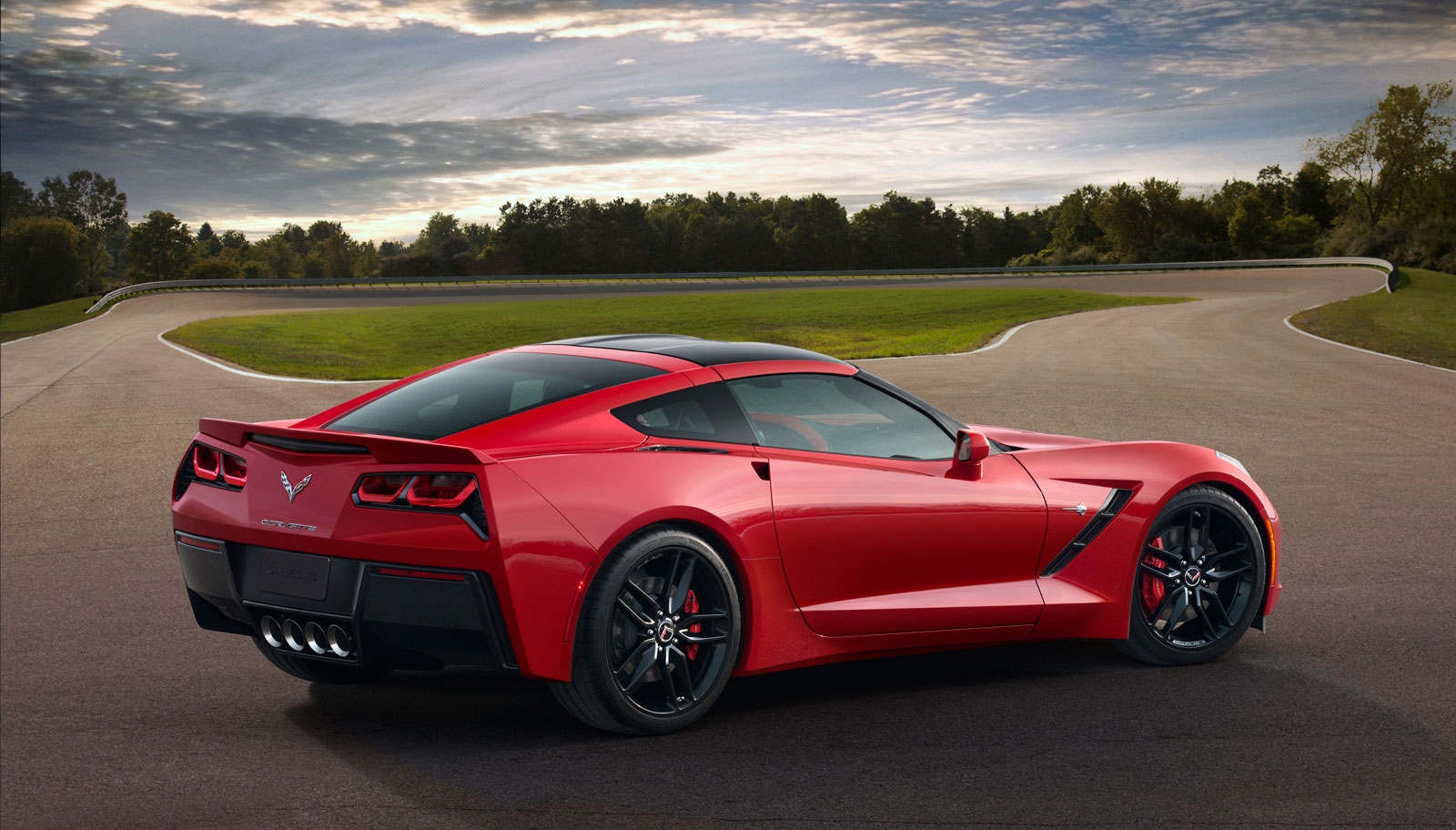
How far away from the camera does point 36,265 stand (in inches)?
3543

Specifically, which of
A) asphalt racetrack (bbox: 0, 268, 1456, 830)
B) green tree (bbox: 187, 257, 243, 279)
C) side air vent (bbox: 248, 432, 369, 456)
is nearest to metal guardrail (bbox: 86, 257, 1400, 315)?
green tree (bbox: 187, 257, 243, 279)

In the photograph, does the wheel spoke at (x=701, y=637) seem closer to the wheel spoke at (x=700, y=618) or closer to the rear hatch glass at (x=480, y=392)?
the wheel spoke at (x=700, y=618)

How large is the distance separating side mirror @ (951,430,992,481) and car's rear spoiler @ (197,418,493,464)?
1.94 m

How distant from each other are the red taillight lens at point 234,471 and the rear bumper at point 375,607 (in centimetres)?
23

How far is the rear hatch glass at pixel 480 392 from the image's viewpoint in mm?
4309

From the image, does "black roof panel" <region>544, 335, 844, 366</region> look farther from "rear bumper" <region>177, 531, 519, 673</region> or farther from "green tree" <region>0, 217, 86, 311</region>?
"green tree" <region>0, 217, 86, 311</region>

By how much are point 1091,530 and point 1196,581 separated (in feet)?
2.00

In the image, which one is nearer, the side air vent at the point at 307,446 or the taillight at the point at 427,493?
the taillight at the point at 427,493

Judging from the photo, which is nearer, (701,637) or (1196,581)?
(701,637)

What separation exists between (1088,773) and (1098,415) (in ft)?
36.9

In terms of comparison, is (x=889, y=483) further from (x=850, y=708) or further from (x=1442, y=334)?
(x=1442, y=334)

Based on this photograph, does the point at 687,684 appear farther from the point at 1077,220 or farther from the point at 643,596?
the point at 1077,220

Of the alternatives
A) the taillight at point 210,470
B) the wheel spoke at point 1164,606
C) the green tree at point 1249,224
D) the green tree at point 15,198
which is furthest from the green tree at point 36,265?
the wheel spoke at point 1164,606

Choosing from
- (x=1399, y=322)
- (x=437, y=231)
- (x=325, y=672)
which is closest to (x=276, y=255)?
(x=437, y=231)
